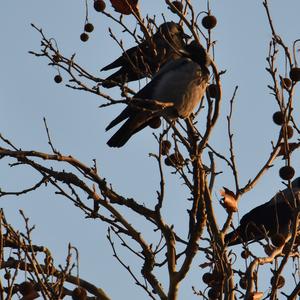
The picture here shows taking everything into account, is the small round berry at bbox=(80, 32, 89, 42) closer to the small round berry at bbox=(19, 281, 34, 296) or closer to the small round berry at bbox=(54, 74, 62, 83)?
the small round berry at bbox=(54, 74, 62, 83)

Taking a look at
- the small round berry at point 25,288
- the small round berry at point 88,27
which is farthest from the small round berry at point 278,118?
the small round berry at point 88,27

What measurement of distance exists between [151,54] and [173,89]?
0.35m

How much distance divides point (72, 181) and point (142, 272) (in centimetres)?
70

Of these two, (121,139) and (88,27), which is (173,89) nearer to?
(121,139)

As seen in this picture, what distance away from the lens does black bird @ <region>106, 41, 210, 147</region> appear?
5777 mm

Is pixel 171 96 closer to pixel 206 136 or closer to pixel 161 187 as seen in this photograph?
pixel 206 136

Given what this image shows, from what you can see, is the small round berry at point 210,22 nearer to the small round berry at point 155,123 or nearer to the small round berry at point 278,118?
the small round berry at point 278,118

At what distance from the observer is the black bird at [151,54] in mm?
5102

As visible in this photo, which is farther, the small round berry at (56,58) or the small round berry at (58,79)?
the small round berry at (58,79)

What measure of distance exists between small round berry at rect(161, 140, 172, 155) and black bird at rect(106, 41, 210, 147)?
25.6 inches

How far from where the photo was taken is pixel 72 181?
4469 mm

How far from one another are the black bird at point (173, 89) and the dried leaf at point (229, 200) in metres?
1.50

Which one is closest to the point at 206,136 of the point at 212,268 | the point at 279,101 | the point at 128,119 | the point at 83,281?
the point at 279,101

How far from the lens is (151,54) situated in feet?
19.6
